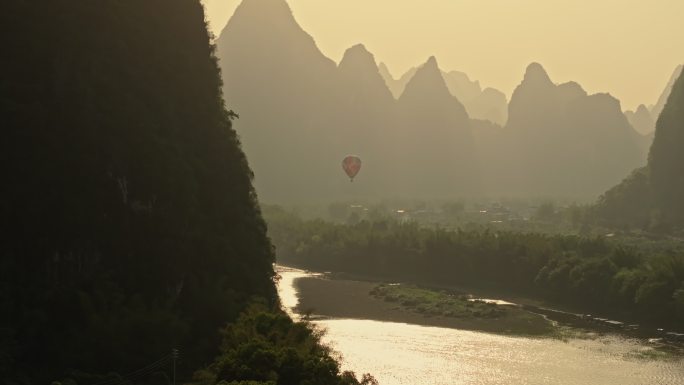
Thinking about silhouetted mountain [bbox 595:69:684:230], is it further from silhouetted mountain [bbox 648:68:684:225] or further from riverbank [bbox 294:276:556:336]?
riverbank [bbox 294:276:556:336]

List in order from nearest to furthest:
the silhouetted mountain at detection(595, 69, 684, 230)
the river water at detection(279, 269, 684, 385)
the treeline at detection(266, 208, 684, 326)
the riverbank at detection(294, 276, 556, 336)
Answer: the river water at detection(279, 269, 684, 385)
the riverbank at detection(294, 276, 556, 336)
the treeline at detection(266, 208, 684, 326)
the silhouetted mountain at detection(595, 69, 684, 230)

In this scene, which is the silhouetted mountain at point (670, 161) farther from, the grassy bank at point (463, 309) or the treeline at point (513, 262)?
the grassy bank at point (463, 309)

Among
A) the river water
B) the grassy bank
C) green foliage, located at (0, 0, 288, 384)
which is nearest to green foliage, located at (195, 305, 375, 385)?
green foliage, located at (0, 0, 288, 384)

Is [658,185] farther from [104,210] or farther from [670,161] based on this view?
[104,210]

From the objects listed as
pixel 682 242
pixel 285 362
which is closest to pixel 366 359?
pixel 285 362

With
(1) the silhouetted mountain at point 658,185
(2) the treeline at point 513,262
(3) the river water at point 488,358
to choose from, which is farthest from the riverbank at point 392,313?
(1) the silhouetted mountain at point 658,185

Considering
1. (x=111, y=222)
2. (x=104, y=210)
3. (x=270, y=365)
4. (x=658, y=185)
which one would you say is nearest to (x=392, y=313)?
(x=111, y=222)
